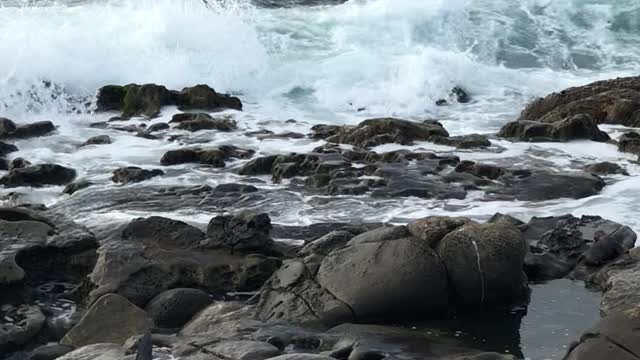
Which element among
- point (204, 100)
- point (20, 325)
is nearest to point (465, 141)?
point (204, 100)

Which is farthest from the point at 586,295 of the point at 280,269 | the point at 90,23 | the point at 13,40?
the point at 90,23

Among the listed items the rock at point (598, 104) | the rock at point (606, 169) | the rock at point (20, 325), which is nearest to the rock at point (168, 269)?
the rock at point (20, 325)

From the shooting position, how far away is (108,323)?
623 cm

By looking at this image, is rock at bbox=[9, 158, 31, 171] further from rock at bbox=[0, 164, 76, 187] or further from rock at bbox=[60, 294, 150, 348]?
rock at bbox=[60, 294, 150, 348]

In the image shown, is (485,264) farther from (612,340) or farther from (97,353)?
(97,353)

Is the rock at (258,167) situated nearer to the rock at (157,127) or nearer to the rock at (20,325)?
the rock at (157,127)

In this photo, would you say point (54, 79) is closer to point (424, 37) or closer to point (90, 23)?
point (90, 23)

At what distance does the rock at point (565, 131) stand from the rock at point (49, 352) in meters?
8.14

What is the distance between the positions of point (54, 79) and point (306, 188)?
859cm

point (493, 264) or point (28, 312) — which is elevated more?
point (493, 264)

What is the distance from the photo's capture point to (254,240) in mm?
7668

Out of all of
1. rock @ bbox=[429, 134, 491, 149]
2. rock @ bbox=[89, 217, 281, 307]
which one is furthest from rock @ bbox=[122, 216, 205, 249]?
rock @ bbox=[429, 134, 491, 149]

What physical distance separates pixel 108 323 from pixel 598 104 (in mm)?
9953

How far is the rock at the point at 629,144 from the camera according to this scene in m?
11.5
